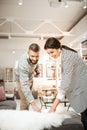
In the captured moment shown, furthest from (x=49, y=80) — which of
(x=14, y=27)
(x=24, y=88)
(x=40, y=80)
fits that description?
(x=24, y=88)

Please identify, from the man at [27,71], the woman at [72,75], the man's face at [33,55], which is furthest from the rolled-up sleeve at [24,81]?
the woman at [72,75]

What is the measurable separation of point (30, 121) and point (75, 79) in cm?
60

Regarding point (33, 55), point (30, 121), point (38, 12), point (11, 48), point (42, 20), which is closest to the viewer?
point (30, 121)

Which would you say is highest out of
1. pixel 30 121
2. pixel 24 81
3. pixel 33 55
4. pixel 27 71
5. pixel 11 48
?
pixel 11 48

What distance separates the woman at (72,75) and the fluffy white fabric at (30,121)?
0.20m

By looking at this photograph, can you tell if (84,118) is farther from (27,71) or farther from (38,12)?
(38,12)

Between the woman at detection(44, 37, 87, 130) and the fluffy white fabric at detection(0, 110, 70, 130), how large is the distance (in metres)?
0.20

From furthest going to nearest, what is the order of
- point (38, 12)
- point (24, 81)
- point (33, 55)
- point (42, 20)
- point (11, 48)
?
point (11, 48) < point (42, 20) < point (38, 12) < point (24, 81) < point (33, 55)

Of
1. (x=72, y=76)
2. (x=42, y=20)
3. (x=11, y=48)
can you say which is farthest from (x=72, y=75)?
(x=11, y=48)

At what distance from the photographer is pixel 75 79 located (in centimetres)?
239

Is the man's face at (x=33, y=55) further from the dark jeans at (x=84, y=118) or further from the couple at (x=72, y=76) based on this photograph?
the dark jeans at (x=84, y=118)

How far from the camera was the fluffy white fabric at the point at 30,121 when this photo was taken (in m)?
2.32

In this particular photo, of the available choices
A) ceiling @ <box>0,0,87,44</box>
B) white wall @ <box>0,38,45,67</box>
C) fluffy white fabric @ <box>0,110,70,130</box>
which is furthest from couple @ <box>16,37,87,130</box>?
white wall @ <box>0,38,45,67</box>

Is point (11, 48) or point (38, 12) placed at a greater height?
point (38, 12)
